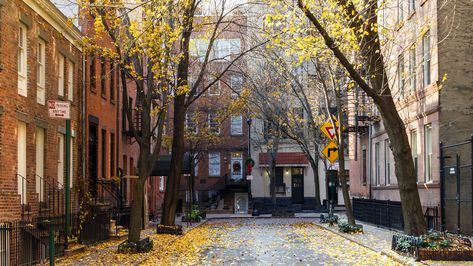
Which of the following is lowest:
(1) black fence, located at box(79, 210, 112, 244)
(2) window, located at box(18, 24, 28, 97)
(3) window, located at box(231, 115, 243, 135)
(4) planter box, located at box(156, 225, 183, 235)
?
(4) planter box, located at box(156, 225, 183, 235)

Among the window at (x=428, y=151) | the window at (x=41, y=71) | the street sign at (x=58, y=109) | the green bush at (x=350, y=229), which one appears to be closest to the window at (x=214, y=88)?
the green bush at (x=350, y=229)

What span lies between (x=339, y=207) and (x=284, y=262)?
135ft

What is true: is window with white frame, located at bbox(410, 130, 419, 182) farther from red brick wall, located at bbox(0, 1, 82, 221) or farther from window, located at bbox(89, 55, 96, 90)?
red brick wall, located at bbox(0, 1, 82, 221)

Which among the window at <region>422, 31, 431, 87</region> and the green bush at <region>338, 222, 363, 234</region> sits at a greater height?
the window at <region>422, 31, 431, 87</region>

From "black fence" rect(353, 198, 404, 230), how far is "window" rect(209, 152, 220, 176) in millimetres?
26303

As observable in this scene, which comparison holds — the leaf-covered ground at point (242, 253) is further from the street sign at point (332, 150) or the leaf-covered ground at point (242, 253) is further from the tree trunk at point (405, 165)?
the street sign at point (332, 150)

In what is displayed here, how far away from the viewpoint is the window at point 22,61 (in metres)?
17.9

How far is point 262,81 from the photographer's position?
Result: 1644 inches

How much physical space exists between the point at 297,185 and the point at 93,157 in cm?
3489

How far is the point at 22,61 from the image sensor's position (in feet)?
59.8

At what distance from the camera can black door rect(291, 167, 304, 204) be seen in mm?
60656

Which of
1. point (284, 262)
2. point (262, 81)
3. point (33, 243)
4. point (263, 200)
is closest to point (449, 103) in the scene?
point (284, 262)

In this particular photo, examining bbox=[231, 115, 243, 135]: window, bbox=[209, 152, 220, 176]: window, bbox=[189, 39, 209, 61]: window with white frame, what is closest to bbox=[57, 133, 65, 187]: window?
bbox=[189, 39, 209, 61]: window with white frame

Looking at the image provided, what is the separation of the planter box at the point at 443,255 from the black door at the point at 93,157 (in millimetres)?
14742
